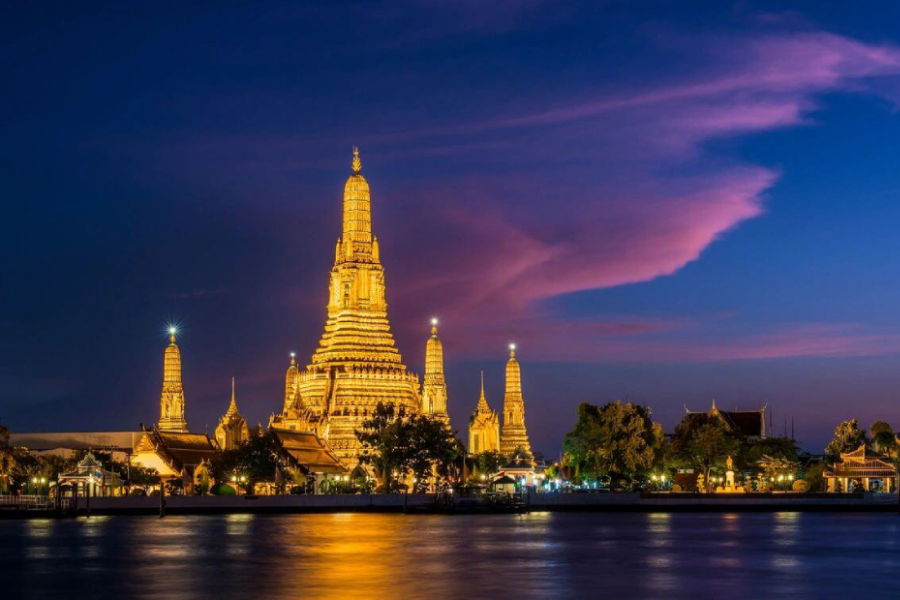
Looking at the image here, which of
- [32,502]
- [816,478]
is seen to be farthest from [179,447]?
[816,478]

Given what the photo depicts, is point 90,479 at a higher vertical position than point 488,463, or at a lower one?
lower

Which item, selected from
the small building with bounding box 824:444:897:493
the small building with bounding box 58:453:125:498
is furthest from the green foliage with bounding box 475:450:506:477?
the small building with bounding box 58:453:125:498

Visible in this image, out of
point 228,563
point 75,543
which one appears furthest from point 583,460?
point 228,563

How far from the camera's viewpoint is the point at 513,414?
148m

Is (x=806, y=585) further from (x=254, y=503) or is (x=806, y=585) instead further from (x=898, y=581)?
(x=254, y=503)

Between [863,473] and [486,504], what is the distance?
32.3 metres

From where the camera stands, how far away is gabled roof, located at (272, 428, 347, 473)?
104 meters

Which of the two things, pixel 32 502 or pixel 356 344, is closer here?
pixel 32 502

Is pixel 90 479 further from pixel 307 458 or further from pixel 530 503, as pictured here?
pixel 530 503

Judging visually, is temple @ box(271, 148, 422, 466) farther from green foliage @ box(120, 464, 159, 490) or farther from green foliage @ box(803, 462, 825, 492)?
green foliage @ box(803, 462, 825, 492)

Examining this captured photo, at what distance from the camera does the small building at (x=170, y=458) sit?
10094cm

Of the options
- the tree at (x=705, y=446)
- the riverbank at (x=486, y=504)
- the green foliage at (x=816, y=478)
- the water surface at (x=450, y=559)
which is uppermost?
the tree at (x=705, y=446)

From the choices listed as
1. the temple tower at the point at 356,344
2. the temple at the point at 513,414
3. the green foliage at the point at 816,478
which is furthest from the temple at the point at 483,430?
the green foliage at the point at 816,478

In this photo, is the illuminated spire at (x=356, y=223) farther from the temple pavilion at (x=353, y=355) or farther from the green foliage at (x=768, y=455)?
the green foliage at (x=768, y=455)
